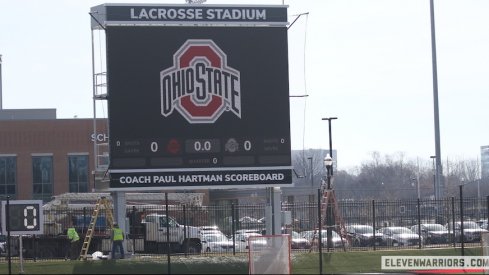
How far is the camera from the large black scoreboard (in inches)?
1053

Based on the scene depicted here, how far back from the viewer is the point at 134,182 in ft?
88.0

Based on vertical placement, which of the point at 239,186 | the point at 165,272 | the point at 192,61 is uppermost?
the point at 192,61

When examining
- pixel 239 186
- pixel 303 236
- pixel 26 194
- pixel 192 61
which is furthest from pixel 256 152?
pixel 26 194

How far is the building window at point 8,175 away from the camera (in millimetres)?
68188

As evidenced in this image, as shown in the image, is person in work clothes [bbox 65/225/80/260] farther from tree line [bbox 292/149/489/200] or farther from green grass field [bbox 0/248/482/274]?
tree line [bbox 292/149/489/200]

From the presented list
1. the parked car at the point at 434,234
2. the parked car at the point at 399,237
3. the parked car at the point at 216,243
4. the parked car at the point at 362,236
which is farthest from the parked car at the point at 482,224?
the parked car at the point at 216,243

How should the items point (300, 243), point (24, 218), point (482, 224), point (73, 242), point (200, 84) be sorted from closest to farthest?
point (24, 218)
point (200, 84)
point (73, 242)
point (300, 243)
point (482, 224)

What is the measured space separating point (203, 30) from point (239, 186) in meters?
4.81

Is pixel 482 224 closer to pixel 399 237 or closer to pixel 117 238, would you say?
pixel 399 237

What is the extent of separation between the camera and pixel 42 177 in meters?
69.1

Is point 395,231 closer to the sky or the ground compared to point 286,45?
closer to the ground

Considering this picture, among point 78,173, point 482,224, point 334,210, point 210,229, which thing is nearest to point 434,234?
point 482,224

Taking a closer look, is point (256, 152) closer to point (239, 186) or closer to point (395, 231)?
point (239, 186)

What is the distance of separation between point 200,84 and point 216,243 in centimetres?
1203
